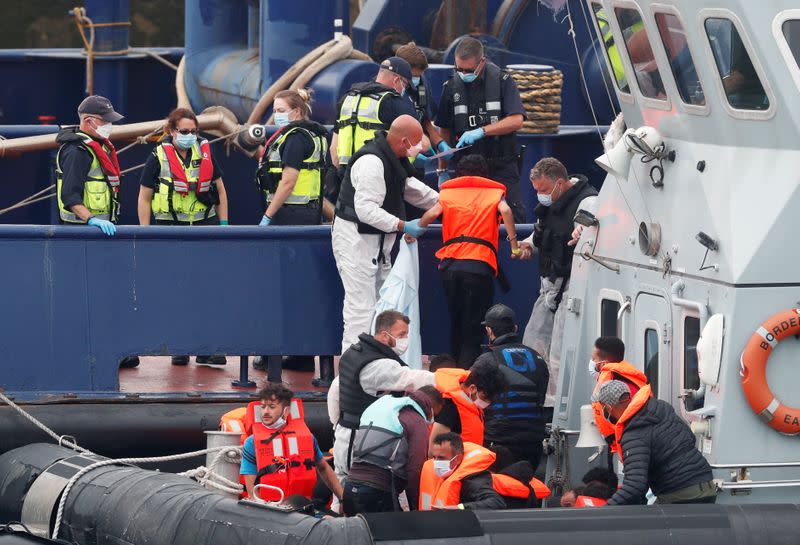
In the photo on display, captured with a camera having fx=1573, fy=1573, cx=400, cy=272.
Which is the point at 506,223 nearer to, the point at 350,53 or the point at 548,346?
the point at 548,346

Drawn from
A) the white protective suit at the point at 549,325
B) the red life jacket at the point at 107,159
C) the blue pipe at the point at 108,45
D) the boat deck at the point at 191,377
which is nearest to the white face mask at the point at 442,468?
the white protective suit at the point at 549,325

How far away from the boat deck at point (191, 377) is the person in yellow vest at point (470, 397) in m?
1.83

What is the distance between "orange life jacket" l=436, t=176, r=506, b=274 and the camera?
27.6ft

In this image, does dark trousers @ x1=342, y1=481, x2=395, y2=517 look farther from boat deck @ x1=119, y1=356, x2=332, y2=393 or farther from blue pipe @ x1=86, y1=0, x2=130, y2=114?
blue pipe @ x1=86, y1=0, x2=130, y2=114

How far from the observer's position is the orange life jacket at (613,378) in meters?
6.66

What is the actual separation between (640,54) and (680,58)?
1.17 ft

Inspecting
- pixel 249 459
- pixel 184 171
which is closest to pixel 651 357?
pixel 249 459

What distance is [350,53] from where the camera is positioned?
1133 centimetres

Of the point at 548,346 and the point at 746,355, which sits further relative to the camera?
the point at 548,346

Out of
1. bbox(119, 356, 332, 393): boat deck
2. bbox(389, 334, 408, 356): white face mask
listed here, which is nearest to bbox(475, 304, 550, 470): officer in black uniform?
bbox(389, 334, 408, 356): white face mask

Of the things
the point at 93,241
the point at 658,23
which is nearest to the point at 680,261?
the point at 658,23

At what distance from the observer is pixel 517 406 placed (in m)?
7.52

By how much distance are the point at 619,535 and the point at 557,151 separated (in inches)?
211

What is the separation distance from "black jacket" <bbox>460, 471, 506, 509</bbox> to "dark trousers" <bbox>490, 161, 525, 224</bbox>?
2984mm
